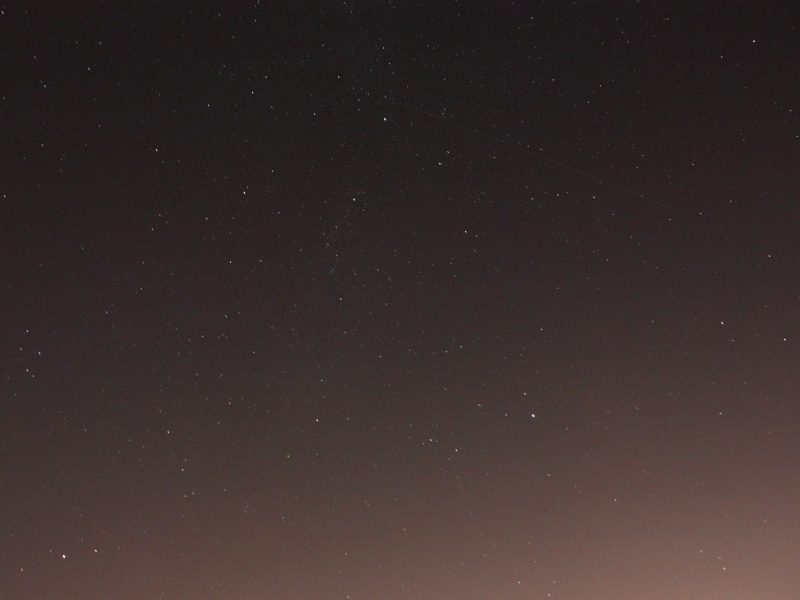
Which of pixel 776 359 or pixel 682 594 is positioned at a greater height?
pixel 776 359

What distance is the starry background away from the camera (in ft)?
1.73

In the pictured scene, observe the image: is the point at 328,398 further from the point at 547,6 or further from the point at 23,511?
the point at 547,6

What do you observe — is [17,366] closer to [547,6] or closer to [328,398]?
[328,398]

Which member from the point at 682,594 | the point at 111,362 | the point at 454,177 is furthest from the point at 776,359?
the point at 111,362

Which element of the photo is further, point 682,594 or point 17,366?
point 682,594

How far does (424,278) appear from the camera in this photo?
582 mm

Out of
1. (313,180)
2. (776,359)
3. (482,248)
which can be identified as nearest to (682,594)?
(776,359)

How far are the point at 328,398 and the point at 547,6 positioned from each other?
0.35 metres

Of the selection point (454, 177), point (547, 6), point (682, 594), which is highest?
point (547, 6)

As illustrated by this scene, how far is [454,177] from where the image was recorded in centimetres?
58

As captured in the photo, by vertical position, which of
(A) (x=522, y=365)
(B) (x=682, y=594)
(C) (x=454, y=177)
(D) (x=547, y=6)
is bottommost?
(B) (x=682, y=594)

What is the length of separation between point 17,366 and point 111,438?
3.2 inches

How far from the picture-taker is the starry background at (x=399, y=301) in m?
0.53

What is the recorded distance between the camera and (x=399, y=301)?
0.58m
